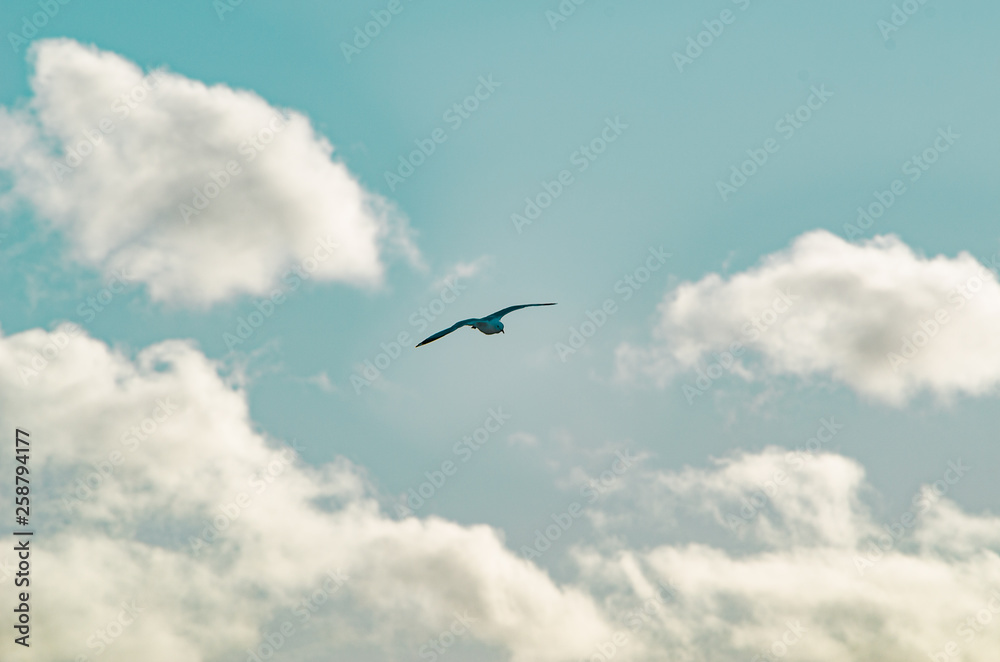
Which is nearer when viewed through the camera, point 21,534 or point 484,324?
point 484,324

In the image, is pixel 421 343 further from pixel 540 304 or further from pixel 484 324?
pixel 540 304

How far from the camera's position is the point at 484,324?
325 ft

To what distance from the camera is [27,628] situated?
→ 126 m

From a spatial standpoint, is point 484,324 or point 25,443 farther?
point 25,443

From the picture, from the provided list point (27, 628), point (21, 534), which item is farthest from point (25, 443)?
point (27, 628)

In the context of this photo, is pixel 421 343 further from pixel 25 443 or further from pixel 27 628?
pixel 27 628

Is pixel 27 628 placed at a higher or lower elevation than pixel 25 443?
lower

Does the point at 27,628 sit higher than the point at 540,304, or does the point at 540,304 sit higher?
the point at 540,304

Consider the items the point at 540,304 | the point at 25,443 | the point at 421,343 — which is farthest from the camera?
the point at 25,443

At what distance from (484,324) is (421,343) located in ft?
23.8

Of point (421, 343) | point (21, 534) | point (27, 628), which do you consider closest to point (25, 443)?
point (21, 534)

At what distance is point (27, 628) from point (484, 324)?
70664mm

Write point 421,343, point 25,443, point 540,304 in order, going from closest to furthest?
point 421,343 → point 540,304 → point 25,443

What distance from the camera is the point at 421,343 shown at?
9475 centimetres
